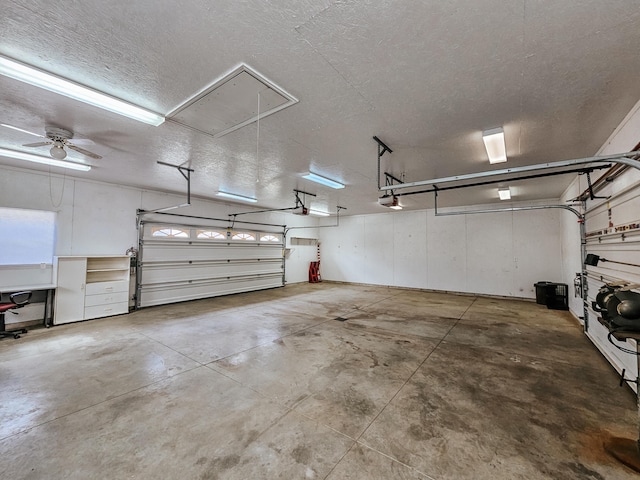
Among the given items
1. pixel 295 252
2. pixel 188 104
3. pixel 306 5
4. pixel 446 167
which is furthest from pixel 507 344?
pixel 295 252

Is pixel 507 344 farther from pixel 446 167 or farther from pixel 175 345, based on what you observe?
pixel 175 345

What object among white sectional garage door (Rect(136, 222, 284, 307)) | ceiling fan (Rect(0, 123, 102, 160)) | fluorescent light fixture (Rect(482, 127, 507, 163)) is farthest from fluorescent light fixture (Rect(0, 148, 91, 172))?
fluorescent light fixture (Rect(482, 127, 507, 163))

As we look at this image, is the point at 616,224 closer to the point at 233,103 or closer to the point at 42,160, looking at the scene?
the point at 233,103

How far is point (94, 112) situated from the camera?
2555mm

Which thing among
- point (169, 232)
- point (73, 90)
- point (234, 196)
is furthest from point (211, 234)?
point (73, 90)

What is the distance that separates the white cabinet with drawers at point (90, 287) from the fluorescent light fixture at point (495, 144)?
22.5 ft

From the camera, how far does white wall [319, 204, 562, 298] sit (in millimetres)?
6785

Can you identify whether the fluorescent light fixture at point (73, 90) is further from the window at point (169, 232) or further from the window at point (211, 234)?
the window at point (211, 234)

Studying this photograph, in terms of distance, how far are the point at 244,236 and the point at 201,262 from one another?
1.70 m

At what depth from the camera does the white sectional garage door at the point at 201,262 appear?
610 centimetres

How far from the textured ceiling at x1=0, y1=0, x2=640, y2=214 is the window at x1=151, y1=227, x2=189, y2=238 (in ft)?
9.88

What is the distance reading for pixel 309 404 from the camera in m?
2.24

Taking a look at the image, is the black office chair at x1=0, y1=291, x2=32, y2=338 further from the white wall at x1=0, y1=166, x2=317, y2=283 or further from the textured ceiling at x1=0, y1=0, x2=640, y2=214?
the textured ceiling at x1=0, y1=0, x2=640, y2=214

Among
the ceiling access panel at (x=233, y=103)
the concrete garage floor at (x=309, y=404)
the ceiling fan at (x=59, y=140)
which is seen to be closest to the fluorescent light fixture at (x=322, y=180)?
the ceiling access panel at (x=233, y=103)
